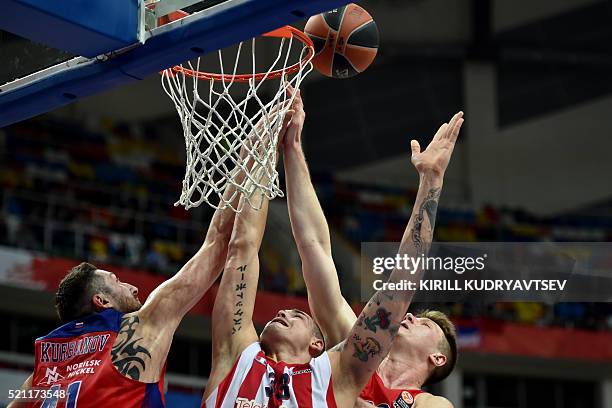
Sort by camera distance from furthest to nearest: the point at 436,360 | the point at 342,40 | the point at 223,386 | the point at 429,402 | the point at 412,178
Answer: the point at 412,178, the point at 342,40, the point at 436,360, the point at 429,402, the point at 223,386

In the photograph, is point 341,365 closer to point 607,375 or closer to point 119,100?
point 607,375

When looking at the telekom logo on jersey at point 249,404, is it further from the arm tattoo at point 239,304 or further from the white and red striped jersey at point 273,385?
the arm tattoo at point 239,304

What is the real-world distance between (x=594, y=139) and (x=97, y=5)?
15.4m

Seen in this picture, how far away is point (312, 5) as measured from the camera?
3.06m

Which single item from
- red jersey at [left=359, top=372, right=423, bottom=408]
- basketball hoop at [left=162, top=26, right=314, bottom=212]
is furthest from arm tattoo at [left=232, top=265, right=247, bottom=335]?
red jersey at [left=359, top=372, right=423, bottom=408]

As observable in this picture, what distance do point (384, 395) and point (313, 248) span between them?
666 mm

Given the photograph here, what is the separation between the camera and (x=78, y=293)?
3854 millimetres

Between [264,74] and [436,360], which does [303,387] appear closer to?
[436,360]

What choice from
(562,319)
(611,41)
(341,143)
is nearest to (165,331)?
(562,319)

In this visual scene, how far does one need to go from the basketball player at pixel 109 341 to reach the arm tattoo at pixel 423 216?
753mm

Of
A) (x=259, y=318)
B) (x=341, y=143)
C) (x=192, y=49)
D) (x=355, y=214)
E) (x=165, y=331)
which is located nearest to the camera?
(x=192, y=49)

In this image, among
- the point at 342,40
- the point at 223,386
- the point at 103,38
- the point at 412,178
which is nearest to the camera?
the point at 103,38

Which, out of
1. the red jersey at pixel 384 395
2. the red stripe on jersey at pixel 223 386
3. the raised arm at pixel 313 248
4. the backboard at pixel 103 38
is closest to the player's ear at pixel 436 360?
the red jersey at pixel 384 395

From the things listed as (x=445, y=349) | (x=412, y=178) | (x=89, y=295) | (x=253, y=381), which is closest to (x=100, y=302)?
(x=89, y=295)
